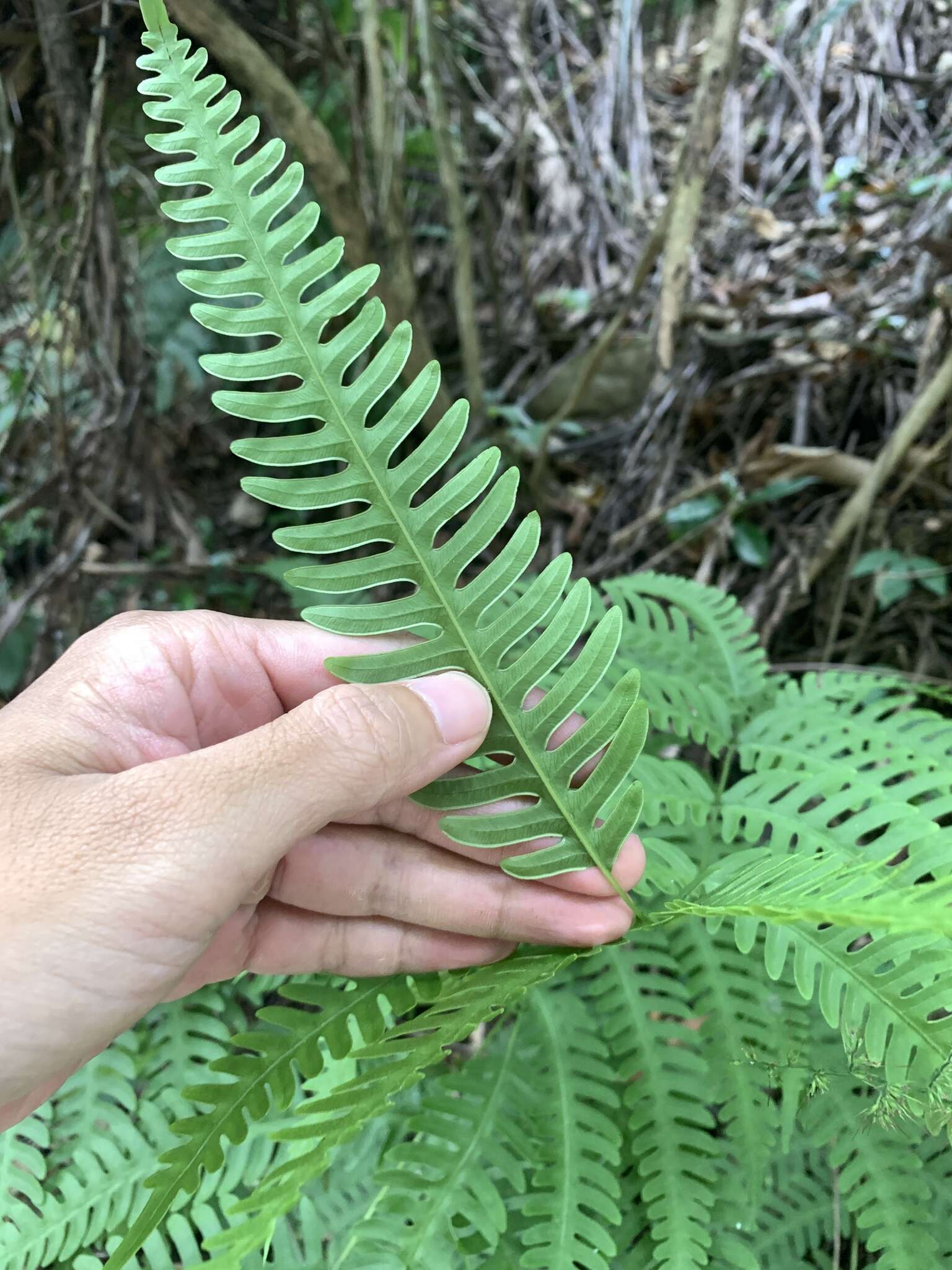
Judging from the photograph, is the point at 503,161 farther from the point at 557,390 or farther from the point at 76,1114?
the point at 76,1114

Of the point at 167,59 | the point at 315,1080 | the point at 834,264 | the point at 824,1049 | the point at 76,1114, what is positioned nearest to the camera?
the point at 167,59

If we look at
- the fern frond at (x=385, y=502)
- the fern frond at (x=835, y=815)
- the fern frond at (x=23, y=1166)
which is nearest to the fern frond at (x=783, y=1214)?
the fern frond at (x=835, y=815)

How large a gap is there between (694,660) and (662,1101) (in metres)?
0.77

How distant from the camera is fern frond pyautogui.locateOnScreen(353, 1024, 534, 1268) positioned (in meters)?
1.06

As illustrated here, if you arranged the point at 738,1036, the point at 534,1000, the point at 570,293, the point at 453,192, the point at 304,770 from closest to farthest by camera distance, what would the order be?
the point at 304,770, the point at 738,1036, the point at 534,1000, the point at 453,192, the point at 570,293

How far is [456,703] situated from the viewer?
3.21ft

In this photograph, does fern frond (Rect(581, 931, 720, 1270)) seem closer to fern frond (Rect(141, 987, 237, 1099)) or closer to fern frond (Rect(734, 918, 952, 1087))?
fern frond (Rect(734, 918, 952, 1087))

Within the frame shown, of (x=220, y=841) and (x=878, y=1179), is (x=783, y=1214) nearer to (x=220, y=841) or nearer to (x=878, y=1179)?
(x=878, y=1179)

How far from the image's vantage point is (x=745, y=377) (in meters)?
2.75

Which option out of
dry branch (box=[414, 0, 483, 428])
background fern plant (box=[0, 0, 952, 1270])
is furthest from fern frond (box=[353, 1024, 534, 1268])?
dry branch (box=[414, 0, 483, 428])

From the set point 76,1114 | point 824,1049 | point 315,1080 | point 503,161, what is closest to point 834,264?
point 503,161

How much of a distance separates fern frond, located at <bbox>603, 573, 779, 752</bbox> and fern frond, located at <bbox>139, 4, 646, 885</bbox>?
47 cm

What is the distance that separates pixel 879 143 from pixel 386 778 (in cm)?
382

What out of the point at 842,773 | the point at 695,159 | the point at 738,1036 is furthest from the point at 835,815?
the point at 695,159
